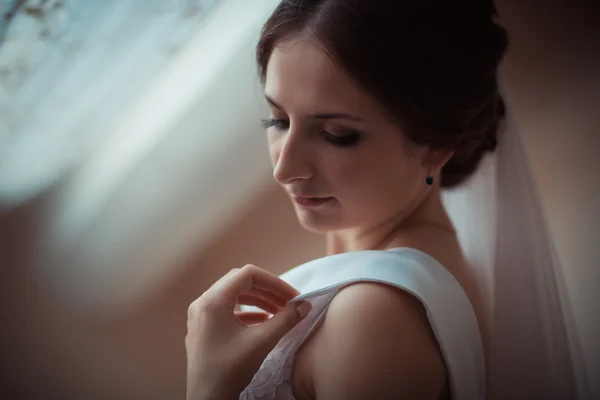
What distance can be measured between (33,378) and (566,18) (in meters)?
1.29

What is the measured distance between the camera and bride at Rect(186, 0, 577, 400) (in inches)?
25.1

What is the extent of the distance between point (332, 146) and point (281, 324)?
0.84ft

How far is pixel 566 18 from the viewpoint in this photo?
3.10 feet

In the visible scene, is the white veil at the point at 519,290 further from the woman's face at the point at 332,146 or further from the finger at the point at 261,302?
the finger at the point at 261,302

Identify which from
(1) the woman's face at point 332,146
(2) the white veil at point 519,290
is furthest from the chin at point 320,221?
(2) the white veil at point 519,290

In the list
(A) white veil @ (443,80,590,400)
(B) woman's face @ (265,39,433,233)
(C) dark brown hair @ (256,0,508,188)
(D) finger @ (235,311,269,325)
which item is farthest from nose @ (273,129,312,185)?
(A) white veil @ (443,80,590,400)

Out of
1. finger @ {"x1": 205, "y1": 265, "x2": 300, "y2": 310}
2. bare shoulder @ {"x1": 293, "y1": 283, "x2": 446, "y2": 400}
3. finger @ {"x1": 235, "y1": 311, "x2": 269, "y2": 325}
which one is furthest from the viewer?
finger @ {"x1": 235, "y1": 311, "x2": 269, "y2": 325}

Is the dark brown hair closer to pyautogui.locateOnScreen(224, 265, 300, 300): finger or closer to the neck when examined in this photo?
the neck

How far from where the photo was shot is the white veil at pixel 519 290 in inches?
31.9

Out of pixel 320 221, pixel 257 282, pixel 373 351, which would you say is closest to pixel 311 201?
pixel 320 221

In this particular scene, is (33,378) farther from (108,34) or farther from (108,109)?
(108,34)

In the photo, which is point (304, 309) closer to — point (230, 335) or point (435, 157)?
point (230, 335)

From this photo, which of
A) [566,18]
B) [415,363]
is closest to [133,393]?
[415,363]

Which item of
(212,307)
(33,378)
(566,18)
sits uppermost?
(566,18)
